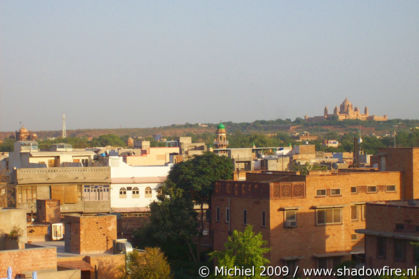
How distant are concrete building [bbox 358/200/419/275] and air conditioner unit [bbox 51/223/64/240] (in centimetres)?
1120

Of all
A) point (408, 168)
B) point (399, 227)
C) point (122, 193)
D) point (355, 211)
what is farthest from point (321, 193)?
point (122, 193)

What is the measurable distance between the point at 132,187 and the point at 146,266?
22.0 m

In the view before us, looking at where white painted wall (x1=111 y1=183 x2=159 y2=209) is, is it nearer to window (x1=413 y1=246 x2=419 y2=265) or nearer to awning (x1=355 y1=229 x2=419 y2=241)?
awning (x1=355 y1=229 x2=419 y2=241)

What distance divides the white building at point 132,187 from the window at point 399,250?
20.8 meters

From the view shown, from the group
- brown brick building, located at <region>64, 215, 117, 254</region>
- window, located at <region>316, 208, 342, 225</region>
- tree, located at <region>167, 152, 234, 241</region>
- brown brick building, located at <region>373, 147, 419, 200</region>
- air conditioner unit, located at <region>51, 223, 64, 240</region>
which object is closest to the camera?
brown brick building, located at <region>64, 215, 117, 254</region>

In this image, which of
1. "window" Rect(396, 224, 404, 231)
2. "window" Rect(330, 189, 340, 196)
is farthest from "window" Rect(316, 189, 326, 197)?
"window" Rect(396, 224, 404, 231)

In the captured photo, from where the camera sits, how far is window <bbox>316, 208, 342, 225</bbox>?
30.5 meters

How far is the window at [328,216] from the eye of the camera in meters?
30.5

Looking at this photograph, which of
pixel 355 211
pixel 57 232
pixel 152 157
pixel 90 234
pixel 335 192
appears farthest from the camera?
pixel 152 157

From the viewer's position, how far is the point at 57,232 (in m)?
29.6

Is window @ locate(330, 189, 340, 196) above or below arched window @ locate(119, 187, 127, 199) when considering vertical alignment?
above

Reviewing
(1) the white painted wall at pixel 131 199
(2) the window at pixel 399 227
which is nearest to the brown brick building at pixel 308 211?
(2) the window at pixel 399 227

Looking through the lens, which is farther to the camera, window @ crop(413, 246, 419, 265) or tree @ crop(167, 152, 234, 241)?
tree @ crop(167, 152, 234, 241)

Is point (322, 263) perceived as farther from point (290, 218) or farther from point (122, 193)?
point (122, 193)
